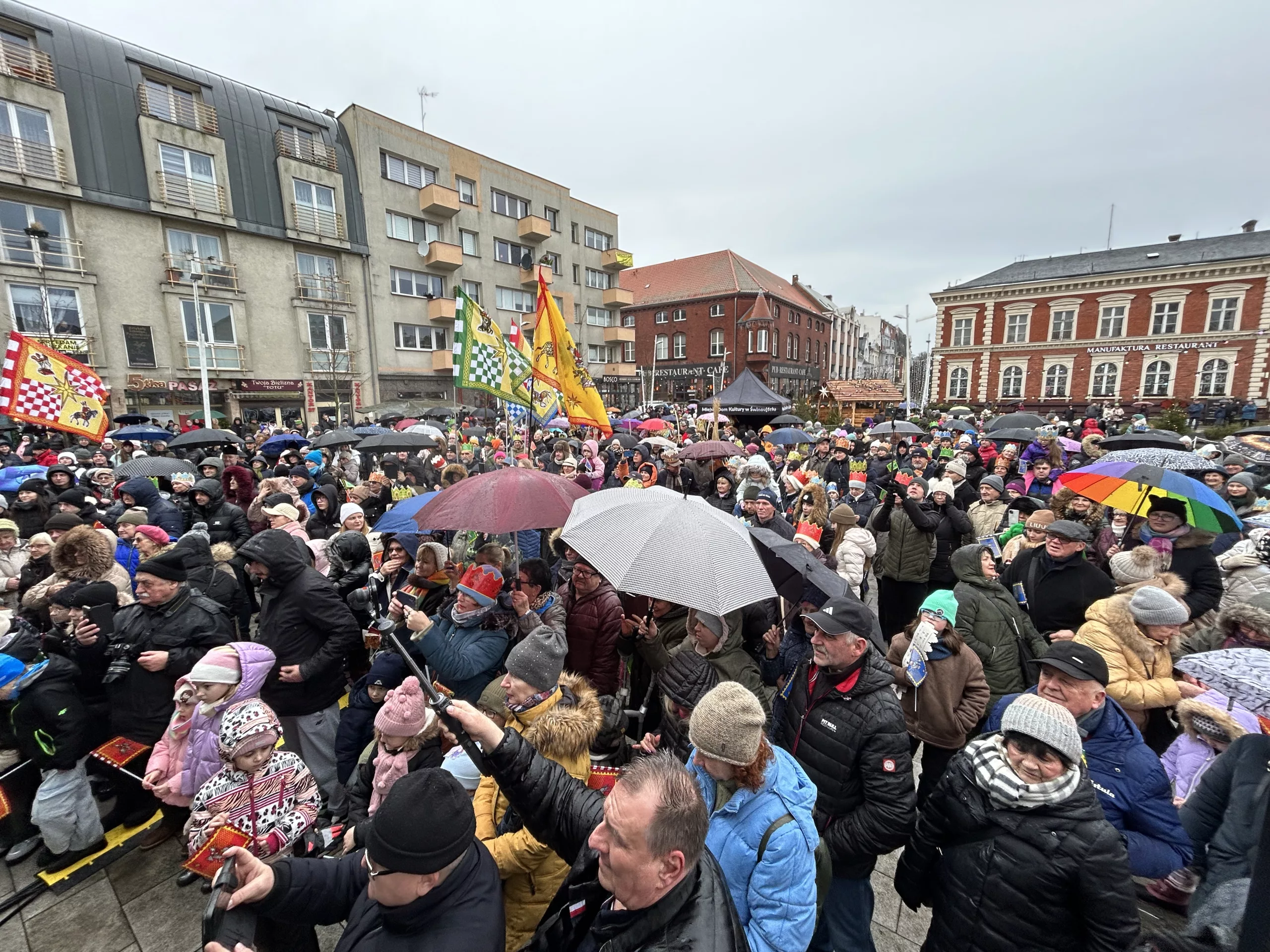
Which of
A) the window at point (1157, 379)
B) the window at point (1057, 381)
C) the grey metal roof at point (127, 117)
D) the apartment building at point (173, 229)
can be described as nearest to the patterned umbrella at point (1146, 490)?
the apartment building at point (173, 229)

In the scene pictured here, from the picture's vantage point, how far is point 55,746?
129 inches

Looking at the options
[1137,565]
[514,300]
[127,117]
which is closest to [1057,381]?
[514,300]

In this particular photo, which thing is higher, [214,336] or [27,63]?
[27,63]

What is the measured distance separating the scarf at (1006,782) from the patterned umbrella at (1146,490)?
3422 mm

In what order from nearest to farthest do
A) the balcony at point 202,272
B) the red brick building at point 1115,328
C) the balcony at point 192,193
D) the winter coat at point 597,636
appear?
the winter coat at point 597,636, the balcony at point 192,193, the balcony at point 202,272, the red brick building at point 1115,328

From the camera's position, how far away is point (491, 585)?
344 centimetres

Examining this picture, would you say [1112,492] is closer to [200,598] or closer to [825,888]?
[825,888]

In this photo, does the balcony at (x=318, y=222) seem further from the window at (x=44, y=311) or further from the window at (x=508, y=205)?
the window at (x=508, y=205)

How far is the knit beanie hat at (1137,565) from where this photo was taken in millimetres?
3783

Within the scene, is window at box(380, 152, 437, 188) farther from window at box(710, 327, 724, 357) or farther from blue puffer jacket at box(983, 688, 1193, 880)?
blue puffer jacket at box(983, 688, 1193, 880)

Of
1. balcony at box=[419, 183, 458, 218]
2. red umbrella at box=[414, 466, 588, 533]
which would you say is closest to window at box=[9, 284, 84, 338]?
balcony at box=[419, 183, 458, 218]

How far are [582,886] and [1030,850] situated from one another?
5.40 ft

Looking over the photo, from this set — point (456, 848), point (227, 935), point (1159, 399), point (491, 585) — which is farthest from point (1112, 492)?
point (1159, 399)

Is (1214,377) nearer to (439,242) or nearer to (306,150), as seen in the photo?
(439,242)
